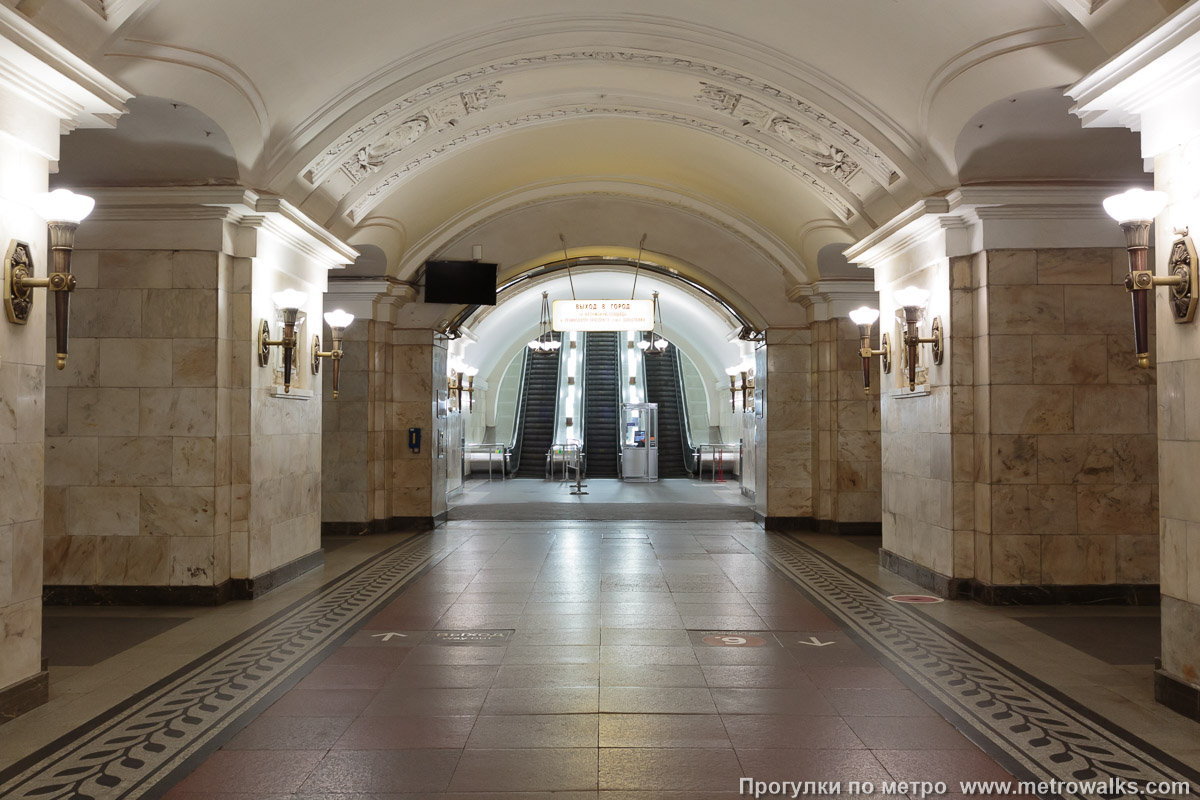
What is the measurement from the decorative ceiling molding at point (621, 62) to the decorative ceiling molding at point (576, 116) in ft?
3.68

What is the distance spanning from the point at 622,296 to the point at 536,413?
5.10 metres

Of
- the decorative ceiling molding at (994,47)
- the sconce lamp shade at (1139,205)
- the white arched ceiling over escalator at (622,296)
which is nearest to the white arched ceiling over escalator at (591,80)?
the decorative ceiling molding at (994,47)

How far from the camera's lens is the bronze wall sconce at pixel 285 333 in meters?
7.30

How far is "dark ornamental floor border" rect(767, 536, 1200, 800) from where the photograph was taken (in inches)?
136

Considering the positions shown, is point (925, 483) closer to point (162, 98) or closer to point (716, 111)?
point (716, 111)

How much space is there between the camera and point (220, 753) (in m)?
3.63

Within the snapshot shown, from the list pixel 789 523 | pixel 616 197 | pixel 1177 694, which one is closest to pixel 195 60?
pixel 1177 694

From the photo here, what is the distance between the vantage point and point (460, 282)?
38.6 ft

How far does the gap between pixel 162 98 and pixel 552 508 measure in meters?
9.49

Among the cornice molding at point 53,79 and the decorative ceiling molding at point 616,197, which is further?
the decorative ceiling molding at point 616,197

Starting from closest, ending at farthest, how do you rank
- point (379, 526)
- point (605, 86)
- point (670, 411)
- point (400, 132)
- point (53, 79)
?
point (53, 79) < point (400, 132) < point (605, 86) < point (379, 526) < point (670, 411)

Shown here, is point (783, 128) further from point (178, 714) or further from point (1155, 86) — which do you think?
point (178, 714)

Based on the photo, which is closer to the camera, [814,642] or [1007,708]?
[1007,708]

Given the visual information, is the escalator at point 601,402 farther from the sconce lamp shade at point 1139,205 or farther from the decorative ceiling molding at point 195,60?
the sconce lamp shade at point 1139,205
